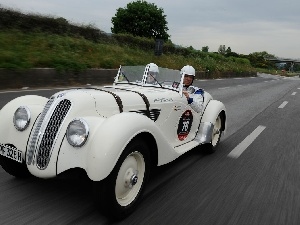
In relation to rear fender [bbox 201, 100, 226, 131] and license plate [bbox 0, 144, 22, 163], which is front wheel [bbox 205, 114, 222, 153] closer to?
rear fender [bbox 201, 100, 226, 131]

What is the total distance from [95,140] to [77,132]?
0.71 feet

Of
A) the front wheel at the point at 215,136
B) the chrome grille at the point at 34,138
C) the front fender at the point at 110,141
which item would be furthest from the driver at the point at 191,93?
the chrome grille at the point at 34,138

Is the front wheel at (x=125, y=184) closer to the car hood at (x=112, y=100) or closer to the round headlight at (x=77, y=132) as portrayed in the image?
the round headlight at (x=77, y=132)

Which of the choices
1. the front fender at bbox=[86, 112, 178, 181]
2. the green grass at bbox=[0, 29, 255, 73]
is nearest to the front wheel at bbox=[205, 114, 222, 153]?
the front fender at bbox=[86, 112, 178, 181]

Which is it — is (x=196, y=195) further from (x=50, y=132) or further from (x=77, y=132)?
(x=50, y=132)

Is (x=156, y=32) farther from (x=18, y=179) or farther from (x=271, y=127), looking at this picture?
(x=18, y=179)

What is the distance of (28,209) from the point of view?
9.48 ft

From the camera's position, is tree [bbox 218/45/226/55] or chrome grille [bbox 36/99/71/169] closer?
chrome grille [bbox 36/99/71/169]

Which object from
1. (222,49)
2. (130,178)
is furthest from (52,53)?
(222,49)

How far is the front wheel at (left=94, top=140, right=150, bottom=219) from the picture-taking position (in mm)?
2686

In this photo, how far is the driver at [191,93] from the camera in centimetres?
465

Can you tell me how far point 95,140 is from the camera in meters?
2.70

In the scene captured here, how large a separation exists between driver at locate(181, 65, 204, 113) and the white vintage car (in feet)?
2.76

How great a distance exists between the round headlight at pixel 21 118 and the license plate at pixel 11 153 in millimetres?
227
